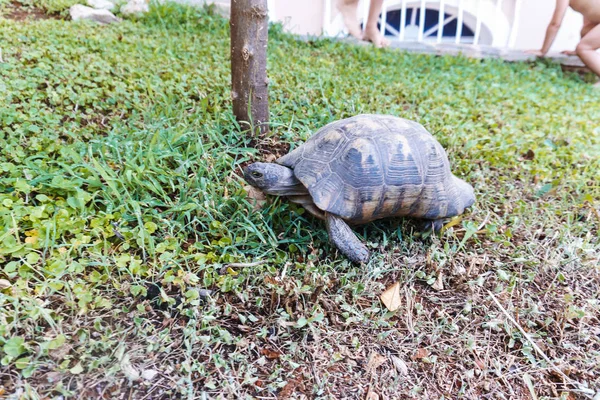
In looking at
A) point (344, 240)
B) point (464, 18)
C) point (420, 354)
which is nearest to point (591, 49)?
point (464, 18)

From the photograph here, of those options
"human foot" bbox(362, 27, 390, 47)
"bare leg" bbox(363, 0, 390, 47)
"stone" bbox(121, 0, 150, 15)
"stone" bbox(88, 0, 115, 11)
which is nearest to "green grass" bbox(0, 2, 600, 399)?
Result: "stone" bbox(88, 0, 115, 11)

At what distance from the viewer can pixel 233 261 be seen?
203 centimetres

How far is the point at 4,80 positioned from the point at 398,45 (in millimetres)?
4794

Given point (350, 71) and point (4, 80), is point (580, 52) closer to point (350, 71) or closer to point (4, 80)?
point (350, 71)

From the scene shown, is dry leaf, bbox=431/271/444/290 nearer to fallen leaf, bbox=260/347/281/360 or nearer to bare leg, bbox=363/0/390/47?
fallen leaf, bbox=260/347/281/360

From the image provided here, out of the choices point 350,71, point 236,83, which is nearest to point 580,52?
point 350,71

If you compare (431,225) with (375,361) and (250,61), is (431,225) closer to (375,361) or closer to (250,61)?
(375,361)

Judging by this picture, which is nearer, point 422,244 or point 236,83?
point 422,244

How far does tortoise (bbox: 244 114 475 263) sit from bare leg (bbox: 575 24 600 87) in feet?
16.6

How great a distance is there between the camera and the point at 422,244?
2.35 m

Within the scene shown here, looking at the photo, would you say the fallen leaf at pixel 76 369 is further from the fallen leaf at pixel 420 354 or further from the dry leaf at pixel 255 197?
the fallen leaf at pixel 420 354

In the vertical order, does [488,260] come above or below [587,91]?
below

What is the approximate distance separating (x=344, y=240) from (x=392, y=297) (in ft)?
1.17

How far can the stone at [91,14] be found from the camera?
4.62 metres
